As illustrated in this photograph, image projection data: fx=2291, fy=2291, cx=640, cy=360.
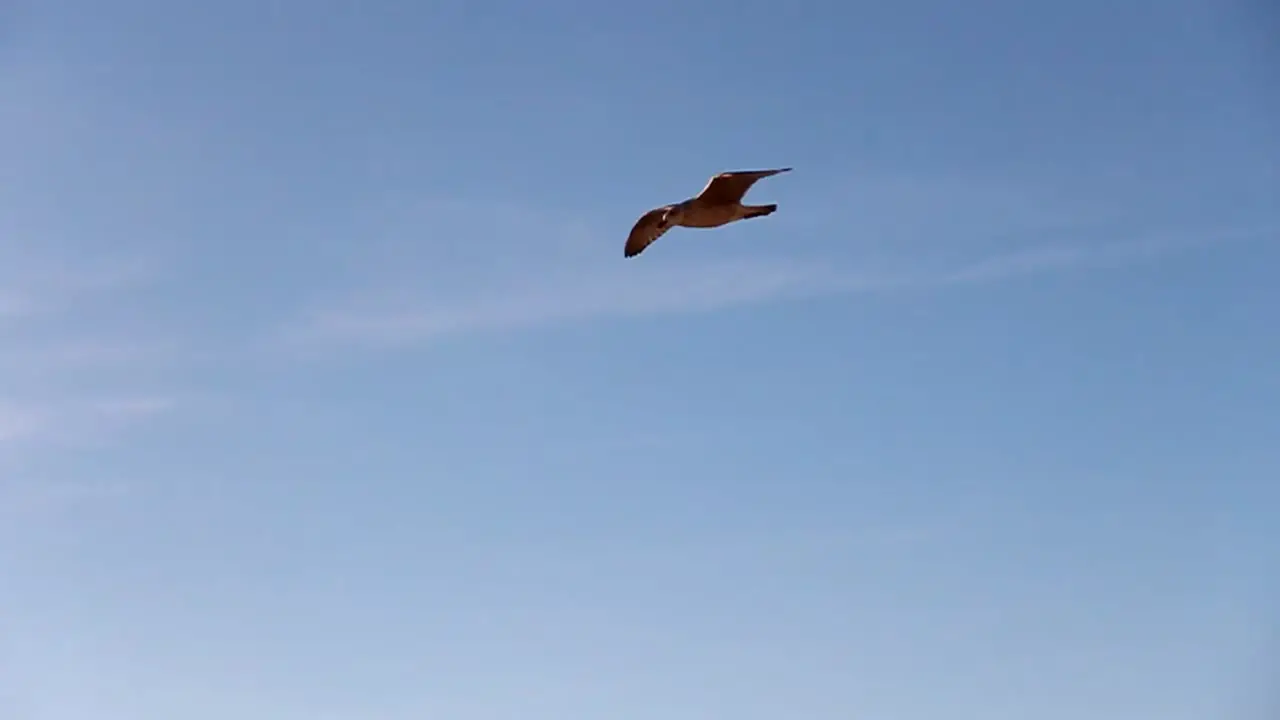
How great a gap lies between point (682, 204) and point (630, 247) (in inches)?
75.8

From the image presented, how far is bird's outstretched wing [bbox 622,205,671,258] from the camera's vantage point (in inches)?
1485

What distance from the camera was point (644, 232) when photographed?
38.0 m

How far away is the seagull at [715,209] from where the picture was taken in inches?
1393

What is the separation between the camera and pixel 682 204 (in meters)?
36.5

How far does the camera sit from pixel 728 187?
3556cm

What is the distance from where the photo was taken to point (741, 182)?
35.4 meters

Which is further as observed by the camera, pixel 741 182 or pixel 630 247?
pixel 630 247

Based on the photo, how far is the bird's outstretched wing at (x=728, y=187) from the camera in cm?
3519

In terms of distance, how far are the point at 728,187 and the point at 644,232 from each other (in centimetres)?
279

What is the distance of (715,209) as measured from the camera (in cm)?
3603

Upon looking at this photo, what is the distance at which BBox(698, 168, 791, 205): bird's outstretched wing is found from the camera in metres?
35.2

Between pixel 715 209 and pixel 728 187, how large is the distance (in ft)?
1.94

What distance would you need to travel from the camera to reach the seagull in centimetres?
3538

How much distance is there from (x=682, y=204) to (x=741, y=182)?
1.39 m
